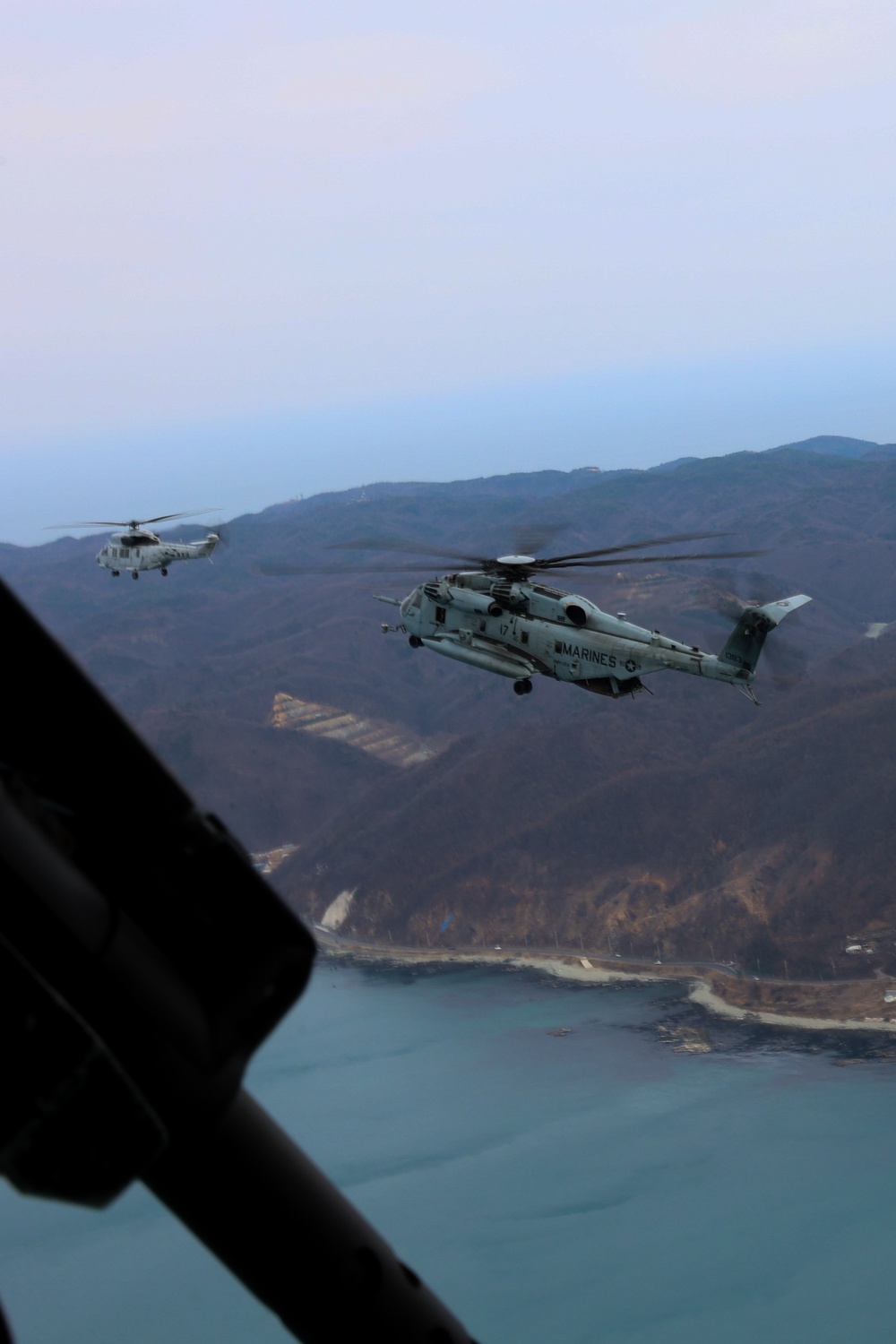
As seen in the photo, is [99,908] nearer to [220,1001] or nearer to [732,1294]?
[220,1001]

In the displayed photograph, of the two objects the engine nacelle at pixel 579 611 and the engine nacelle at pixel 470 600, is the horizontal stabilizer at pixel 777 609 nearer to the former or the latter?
the engine nacelle at pixel 579 611

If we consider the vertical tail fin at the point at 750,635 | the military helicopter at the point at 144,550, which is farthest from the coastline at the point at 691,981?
the vertical tail fin at the point at 750,635

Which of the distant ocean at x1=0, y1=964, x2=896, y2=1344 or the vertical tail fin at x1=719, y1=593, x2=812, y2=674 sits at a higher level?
the vertical tail fin at x1=719, y1=593, x2=812, y2=674

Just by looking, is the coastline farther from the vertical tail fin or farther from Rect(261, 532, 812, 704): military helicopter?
the vertical tail fin

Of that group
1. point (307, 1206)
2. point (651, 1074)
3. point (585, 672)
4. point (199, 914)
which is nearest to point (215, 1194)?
point (307, 1206)

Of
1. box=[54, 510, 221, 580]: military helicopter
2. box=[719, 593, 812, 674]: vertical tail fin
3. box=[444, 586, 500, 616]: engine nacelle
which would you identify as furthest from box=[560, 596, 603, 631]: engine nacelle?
box=[54, 510, 221, 580]: military helicopter

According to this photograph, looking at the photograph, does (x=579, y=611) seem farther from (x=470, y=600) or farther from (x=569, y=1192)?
(x=569, y=1192)
